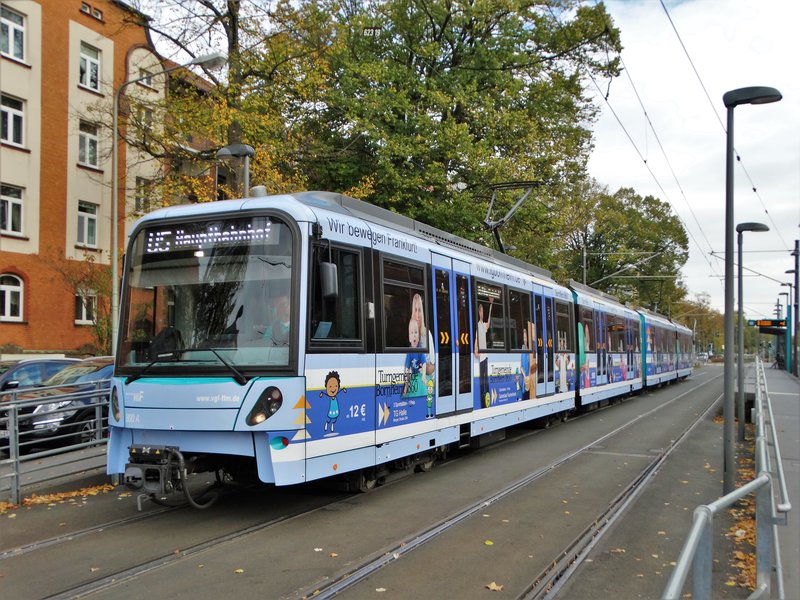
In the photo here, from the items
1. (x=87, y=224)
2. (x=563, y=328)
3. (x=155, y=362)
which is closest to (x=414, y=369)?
(x=155, y=362)

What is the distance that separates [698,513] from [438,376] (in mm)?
6539

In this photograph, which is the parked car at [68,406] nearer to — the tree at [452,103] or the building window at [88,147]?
the tree at [452,103]

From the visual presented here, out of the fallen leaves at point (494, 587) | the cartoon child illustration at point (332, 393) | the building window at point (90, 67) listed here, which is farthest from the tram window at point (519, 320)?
the building window at point (90, 67)

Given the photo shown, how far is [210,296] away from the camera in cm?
725

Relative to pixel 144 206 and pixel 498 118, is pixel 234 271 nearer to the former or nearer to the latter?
pixel 144 206

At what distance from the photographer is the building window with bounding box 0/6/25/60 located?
951 inches

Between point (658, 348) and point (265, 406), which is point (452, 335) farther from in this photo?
point (658, 348)

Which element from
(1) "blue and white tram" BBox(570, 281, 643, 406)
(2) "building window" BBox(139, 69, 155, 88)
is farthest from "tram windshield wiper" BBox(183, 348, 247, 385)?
(1) "blue and white tram" BBox(570, 281, 643, 406)

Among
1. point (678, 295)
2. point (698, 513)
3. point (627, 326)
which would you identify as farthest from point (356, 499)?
point (678, 295)

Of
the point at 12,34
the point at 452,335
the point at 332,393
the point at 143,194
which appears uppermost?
the point at 12,34

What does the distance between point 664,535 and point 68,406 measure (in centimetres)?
885

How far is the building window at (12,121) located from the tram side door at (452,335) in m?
20.2

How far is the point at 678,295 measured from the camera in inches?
2399

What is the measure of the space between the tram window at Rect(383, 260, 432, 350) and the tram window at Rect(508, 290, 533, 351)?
3769 millimetres
